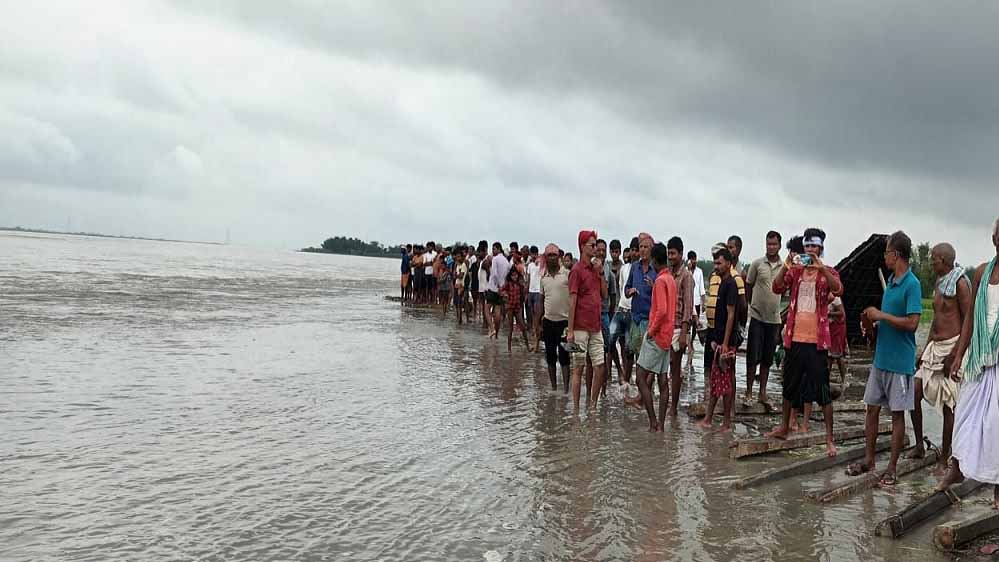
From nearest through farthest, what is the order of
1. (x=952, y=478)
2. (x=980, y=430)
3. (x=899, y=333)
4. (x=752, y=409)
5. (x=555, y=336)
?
(x=980, y=430)
(x=952, y=478)
(x=899, y=333)
(x=752, y=409)
(x=555, y=336)

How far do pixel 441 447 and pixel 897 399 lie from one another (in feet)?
12.8

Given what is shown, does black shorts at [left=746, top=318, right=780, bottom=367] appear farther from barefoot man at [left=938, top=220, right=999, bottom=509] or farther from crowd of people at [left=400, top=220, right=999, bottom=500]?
barefoot man at [left=938, top=220, right=999, bottom=509]

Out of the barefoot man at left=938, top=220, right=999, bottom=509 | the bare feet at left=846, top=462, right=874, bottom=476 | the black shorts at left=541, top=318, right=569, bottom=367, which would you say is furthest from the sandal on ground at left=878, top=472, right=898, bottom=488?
the black shorts at left=541, top=318, right=569, bottom=367

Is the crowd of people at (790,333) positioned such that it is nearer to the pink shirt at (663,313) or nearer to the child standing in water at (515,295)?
the pink shirt at (663,313)

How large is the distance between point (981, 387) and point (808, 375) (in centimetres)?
201

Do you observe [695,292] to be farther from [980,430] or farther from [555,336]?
[980,430]

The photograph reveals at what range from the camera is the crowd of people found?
5.19 meters

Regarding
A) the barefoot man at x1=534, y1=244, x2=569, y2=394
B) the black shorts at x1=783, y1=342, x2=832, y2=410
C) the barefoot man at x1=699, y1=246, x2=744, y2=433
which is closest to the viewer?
the black shorts at x1=783, y1=342, x2=832, y2=410

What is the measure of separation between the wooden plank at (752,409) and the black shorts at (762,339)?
742 mm

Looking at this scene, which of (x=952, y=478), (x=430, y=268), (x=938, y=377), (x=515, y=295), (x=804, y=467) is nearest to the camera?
(x=952, y=478)

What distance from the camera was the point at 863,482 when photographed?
5.85 metres

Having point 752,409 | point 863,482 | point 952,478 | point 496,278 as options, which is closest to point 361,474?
point 863,482

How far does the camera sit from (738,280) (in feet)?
29.2

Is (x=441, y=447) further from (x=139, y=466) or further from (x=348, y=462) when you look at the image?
(x=139, y=466)
